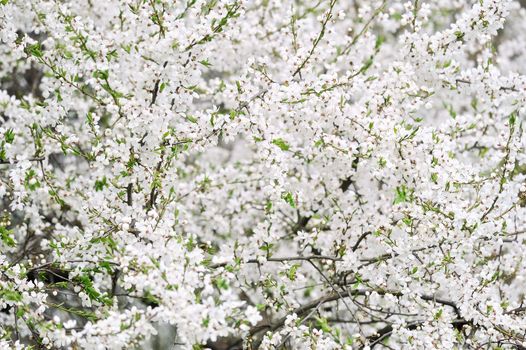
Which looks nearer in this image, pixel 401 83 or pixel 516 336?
pixel 516 336

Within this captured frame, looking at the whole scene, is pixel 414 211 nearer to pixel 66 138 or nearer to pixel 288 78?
pixel 288 78

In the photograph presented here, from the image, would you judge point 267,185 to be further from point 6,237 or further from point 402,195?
point 6,237

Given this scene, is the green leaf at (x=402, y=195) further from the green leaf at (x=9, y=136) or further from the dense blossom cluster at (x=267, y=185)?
the green leaf at (x=9, y=136)

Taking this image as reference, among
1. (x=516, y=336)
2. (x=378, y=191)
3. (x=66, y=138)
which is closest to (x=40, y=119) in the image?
(x=66, y=138)

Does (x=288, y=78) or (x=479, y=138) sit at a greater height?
(x=479, y=138)

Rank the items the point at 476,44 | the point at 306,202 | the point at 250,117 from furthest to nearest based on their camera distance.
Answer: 1. the point at 476,44
2. the point at 306,202
3. the point at 250,117

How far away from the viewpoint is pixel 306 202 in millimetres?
6418

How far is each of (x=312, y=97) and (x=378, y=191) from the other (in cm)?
128

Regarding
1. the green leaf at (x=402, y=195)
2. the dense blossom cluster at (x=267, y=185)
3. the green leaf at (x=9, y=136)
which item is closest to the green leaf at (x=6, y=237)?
the dense blossom cluster at (x=267, y=185)

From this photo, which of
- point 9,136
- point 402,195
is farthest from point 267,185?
point 9,136

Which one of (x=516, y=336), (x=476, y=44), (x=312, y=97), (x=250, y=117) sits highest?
(x=476, y=44)

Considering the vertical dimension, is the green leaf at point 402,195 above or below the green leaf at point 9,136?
above

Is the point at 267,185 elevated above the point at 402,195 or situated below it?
above

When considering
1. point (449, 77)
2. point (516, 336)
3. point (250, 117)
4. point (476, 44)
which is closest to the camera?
point (516, 336)
